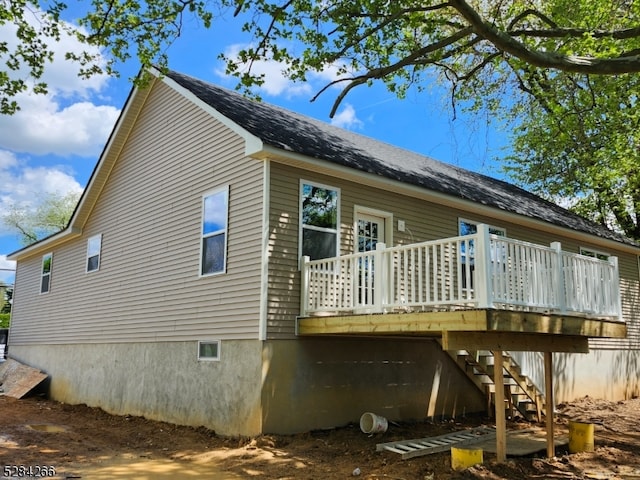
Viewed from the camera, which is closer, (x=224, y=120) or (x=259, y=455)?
(x=259, y=455)

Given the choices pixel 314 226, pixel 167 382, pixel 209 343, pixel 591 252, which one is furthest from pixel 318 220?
pixel 591 252

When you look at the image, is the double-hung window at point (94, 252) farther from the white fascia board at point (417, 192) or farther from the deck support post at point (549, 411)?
the deck support post at point (549, 411)

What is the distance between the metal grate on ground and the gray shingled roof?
4.73m

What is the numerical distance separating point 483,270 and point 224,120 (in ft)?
18.8

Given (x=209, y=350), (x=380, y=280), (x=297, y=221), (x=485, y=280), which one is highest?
(x=297, y=221)

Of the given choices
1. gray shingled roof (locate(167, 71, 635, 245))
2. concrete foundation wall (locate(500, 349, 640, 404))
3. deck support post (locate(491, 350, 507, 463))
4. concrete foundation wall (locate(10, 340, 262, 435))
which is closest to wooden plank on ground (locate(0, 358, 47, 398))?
Result: concrete foundation wall (locate(10, 340, 262, 435))

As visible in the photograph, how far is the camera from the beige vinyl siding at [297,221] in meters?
9.25

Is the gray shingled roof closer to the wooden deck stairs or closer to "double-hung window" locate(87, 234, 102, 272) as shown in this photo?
the wooden deck stairs

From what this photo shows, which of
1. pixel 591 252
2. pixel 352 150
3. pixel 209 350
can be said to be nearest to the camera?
pixel 209 350

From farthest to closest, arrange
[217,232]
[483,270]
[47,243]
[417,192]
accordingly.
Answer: [47,243]
[417,192]
[217,232]
[483,270]

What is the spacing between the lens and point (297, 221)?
9.70 metres

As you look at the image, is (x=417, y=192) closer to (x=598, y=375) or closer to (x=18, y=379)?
(x=598, y=375)

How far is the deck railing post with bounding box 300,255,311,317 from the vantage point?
30.7 ft

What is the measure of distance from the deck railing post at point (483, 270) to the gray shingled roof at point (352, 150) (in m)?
3.57
